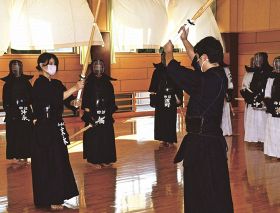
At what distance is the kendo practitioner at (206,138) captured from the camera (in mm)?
3990

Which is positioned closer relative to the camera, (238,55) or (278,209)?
(278,209)

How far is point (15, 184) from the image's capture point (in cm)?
677

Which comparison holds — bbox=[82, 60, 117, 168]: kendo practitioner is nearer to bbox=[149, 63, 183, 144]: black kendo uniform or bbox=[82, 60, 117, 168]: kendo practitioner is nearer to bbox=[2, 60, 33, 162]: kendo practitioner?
bbox=[2, 60, 33, 162]: kendo practitioner

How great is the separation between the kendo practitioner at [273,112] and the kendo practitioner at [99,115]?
109 inches

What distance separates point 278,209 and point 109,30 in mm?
9649

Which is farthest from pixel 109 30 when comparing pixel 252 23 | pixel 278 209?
pixel 278 209

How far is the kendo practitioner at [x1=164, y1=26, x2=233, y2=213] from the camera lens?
3990mm

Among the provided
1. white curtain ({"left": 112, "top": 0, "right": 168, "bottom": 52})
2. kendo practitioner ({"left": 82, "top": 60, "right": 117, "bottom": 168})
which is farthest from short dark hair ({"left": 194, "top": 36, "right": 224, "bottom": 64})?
white curtain ({"left": 112, "top": 0, "right": 168, "bottom": 52})

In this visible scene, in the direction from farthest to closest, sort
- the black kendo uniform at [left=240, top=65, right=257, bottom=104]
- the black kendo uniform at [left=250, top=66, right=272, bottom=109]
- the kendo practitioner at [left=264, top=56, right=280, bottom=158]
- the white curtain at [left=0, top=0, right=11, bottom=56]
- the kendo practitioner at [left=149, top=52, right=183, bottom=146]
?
the white curtain at [left=0, top=0, right=11, bottom=56], the black kendo uniform at [left=240, top=65, right=257, bottom=104], the kendo practitioner at [left=149, top=52, right=183, bottom=146], the black kendo uniform at [left=250, top=66, right=272, bottom=109], the kendo practitioner at [left=264, top=56, right=280, bottom=158]

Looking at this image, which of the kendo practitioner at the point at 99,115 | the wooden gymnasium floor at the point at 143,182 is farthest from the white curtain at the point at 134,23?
the kendo practitioner at the point at 99,115

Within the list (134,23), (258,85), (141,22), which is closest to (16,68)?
(258,85)

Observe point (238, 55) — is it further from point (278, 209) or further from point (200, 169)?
point (200, 169)

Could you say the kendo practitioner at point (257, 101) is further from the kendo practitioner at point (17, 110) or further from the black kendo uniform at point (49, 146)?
the black kendo uniform at point (49, 146)

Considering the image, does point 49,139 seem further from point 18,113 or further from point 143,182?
point 18,113
